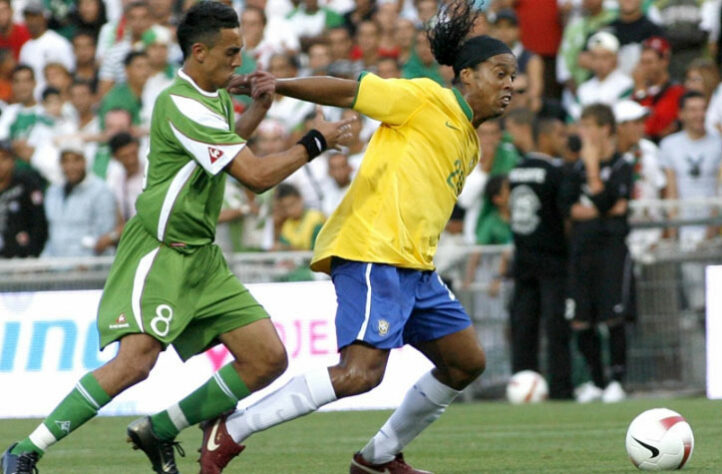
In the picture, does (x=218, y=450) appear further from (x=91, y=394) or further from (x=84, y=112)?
(x=84, y=112)

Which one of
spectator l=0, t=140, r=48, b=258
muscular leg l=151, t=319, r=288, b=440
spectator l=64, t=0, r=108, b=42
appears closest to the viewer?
muscular leg l=151, t=319, r=288, b=440

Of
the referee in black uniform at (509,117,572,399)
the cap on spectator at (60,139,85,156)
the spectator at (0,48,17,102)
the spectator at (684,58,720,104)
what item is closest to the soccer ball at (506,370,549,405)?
the referee in black uniform at (509,117,572,399)

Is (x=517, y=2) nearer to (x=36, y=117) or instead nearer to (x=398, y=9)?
Result: (x=398, y=9)

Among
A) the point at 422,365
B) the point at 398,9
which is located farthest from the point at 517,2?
the point at 422,365

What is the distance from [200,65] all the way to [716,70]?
960 centimetres

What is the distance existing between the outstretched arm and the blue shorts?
0.81 metres

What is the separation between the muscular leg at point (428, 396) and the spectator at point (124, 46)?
1089cm

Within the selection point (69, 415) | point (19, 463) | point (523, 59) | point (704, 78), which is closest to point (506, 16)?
point (523, 59)

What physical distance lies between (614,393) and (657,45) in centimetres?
375

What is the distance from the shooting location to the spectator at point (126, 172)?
15.2m

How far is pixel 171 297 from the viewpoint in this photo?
748 cm

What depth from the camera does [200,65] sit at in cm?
749

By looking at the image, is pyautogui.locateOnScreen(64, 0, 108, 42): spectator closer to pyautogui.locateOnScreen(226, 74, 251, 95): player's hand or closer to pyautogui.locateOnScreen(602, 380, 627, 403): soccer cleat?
pyautogui.locateOnScreen(602, 380, 627, 403): soccer cleat

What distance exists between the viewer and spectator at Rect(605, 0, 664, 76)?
16.0m
